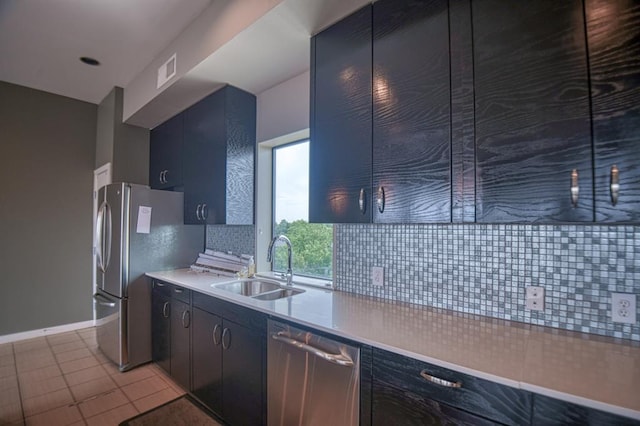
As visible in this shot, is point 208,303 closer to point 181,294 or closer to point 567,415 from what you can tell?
point 181,294

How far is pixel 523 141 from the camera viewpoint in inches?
41.8

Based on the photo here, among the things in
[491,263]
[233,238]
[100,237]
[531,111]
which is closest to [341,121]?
[531,111]

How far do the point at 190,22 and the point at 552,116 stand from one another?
2495 millimetres

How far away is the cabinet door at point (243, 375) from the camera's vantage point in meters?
1.62

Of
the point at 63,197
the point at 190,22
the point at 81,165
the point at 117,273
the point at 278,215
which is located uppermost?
the point at 190,22

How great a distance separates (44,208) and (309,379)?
13.0 feet

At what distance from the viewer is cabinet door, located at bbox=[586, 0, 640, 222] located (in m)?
0.88

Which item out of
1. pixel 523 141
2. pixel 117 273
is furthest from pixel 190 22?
pixel 523 141

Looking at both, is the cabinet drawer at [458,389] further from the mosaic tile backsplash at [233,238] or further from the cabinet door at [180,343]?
the mosaic tile backsplash at [233,238]

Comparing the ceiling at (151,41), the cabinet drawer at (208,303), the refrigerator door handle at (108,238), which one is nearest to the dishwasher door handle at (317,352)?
the cabinet drawer at (208,303)

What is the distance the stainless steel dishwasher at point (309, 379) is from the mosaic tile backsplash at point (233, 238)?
4.20 ft

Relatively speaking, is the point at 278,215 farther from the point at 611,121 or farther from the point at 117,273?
the point at 611,121

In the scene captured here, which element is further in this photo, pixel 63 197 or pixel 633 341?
pixel 63 197

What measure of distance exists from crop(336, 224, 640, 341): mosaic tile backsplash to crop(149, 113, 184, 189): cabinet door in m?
2.25
